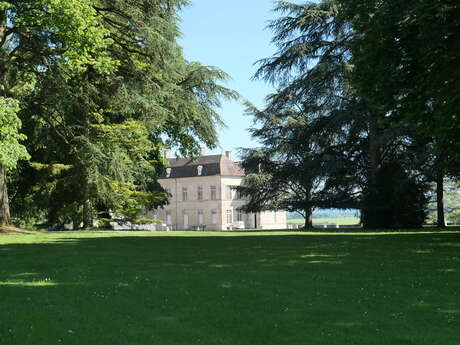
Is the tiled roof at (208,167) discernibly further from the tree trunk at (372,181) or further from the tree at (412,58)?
the tree at (412,58)

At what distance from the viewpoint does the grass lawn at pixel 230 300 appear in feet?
17.6

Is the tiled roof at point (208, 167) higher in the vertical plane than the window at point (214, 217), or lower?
higher

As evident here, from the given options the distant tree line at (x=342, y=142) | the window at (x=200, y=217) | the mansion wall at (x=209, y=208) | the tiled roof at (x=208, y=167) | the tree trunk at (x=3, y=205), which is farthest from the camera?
the window at (x=200, y=217)

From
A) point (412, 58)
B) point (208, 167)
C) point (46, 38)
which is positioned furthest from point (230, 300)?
point (208, 167)

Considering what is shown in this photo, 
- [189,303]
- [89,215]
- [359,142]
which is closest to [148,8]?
[89,215]

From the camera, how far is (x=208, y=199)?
75.1 metres

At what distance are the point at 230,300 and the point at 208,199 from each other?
6819 cm

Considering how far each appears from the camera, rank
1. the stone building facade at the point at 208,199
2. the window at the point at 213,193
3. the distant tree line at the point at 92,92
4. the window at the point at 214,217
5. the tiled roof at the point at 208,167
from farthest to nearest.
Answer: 1. the tiled roof at the point at 208,167
2. the window at the point at 213,193
3. the window at the point at 214,217
4. the stone building facade at the point at 208,199
5. the distant tree line at the point at 92,92

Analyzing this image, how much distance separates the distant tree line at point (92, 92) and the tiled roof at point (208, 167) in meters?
45.2

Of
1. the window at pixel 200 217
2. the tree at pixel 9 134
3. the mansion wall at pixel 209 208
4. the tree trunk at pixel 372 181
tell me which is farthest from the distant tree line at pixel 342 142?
the window at pixel 200 217

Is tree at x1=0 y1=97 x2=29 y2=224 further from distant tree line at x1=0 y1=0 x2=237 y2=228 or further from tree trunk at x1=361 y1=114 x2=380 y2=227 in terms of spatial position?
tree trunk at x1=361 y1=114 x2=380 y2=227

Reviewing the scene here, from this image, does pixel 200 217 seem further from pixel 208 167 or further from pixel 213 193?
pixel 208 167

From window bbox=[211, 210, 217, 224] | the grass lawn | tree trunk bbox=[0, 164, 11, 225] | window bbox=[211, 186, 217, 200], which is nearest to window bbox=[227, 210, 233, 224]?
window bbox=[211, 210, 217, 224]

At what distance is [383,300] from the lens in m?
7.00
